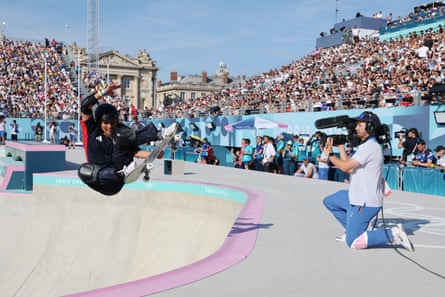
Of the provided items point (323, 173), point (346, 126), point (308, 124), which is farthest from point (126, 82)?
point (346, 126)

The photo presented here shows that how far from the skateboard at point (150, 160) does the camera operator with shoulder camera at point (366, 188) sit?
1.91 metres

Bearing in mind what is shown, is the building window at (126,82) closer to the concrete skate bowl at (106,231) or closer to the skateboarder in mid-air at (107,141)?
the concrete skate bowl at (106,231)

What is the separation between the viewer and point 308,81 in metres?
27.2

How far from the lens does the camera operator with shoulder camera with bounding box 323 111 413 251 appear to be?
5668 millimetres

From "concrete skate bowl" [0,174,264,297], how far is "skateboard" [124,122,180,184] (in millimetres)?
1930

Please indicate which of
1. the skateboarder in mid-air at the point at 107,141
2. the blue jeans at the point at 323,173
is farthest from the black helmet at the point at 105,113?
the blue jeans at the point at 323,173

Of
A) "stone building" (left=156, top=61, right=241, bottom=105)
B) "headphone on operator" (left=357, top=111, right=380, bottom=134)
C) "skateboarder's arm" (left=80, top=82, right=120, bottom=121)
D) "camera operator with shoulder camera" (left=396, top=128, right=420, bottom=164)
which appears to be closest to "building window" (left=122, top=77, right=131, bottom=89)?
"stone building" (left=156, top=61, right=241, bottom=105)

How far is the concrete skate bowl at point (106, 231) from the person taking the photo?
959cm

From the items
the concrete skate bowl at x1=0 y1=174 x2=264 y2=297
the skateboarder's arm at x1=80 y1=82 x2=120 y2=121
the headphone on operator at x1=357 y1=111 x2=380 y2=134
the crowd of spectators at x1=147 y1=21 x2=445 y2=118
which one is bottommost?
the concrete skate bowl at x1=0 y1=174 x2=264 y2=297

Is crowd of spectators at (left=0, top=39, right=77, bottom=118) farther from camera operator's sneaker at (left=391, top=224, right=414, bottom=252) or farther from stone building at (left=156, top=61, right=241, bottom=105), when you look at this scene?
stone building at (left=156, top=61, right=241, bottom=105)

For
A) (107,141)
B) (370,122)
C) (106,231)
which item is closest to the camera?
(370,122)

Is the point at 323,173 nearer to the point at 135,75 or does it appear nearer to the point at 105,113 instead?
the point at 105,113

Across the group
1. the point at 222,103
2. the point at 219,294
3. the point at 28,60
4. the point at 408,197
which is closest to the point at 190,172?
the point at 408,197

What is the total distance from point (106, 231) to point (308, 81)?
59.6 ft
